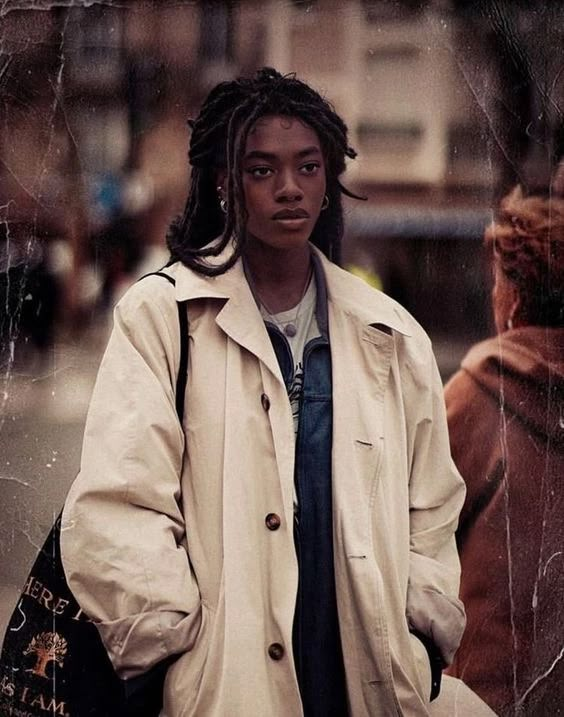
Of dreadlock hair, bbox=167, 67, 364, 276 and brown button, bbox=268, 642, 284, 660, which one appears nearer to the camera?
brown button, bbox=268, 642, 284, 660

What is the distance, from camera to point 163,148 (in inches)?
165

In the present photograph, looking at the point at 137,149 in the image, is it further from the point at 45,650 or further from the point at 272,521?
the point at 45,650

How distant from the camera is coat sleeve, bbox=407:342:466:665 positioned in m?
3.91

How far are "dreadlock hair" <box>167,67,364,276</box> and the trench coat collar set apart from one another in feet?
0.14

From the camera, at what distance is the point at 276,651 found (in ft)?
11.9

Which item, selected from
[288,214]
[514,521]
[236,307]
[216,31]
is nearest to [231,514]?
[236,307]

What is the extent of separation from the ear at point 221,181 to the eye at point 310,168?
0.75 feet

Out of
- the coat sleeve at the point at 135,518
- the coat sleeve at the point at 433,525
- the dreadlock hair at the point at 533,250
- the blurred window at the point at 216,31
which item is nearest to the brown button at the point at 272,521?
the coat sleeve at the point at 135,518

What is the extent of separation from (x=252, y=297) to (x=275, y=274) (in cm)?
13

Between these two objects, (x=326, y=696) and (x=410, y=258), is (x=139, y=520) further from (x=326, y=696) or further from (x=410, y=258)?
(x=410, y=258)

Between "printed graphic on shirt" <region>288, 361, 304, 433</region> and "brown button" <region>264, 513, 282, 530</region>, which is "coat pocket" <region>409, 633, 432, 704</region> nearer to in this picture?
"brown button" <region>264, 513, 282, 530</region>

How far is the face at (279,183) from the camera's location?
3.85m

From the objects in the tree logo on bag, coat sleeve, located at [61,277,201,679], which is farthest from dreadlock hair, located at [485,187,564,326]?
the tree logo on bag

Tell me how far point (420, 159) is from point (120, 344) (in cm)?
119
